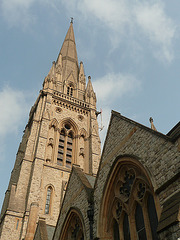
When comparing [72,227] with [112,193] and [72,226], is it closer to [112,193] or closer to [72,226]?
[72,226]

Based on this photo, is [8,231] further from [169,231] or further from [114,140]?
[169,231]

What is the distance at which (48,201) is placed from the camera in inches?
891

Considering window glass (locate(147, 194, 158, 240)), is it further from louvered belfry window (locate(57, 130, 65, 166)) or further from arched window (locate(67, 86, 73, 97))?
arched window (locate(67, 86, 73, 97))

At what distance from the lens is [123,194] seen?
27.5 ft

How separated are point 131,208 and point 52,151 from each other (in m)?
20.0

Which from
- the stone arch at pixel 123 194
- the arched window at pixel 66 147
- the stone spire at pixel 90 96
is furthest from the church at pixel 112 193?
the stone spire at pixel 90 96

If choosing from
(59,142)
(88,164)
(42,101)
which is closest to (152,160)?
(88,164)

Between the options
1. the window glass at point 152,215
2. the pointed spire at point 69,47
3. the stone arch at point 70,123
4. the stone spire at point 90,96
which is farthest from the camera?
the pointed spire at point 69,47

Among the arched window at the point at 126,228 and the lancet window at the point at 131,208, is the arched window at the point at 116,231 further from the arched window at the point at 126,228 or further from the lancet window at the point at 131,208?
the arched window at the point at 126,228

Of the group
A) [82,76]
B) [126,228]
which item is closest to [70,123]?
[82,76]

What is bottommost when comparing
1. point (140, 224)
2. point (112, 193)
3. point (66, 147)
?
point (140, 224)

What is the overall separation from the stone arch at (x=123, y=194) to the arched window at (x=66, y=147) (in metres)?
18.2

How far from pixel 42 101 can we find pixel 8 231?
53.7ft

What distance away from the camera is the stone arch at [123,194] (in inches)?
291
